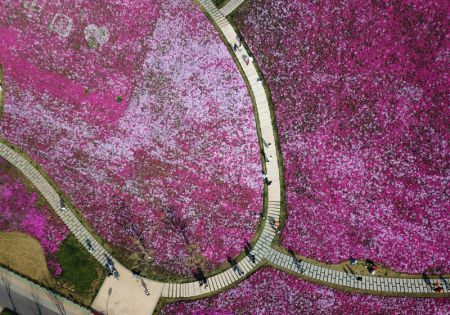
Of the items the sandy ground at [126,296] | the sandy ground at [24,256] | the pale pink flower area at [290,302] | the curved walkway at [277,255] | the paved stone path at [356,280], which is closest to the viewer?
the pale pink flower area at [290,302]

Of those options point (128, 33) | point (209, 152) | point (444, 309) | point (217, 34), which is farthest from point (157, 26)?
point (444, 309)

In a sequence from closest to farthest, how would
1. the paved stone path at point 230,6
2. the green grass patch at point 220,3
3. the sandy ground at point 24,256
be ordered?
the sandy ground at point 24,256 < the paved stone path at point 230,6 < the green grass patch at point 220,3

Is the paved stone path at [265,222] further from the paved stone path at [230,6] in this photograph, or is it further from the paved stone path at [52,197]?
the paved stone path at [52,197]

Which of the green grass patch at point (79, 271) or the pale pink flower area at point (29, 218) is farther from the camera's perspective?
the pale pink flower area at point (29, 218)

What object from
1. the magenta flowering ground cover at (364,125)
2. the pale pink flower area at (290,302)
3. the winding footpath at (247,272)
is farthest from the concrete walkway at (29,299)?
the magenta flowering ground cover at (364,125)

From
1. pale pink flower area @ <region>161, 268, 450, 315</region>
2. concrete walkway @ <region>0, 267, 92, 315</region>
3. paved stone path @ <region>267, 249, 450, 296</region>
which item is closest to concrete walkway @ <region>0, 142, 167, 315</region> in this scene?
pale pink flower area @ <region>161, 268, 450, 315</region>

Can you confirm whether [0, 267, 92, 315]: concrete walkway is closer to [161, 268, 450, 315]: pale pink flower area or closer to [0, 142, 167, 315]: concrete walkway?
[0, 142, 167, 315]: concrete walkway

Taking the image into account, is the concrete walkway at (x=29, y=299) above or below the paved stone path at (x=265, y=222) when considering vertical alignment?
below
